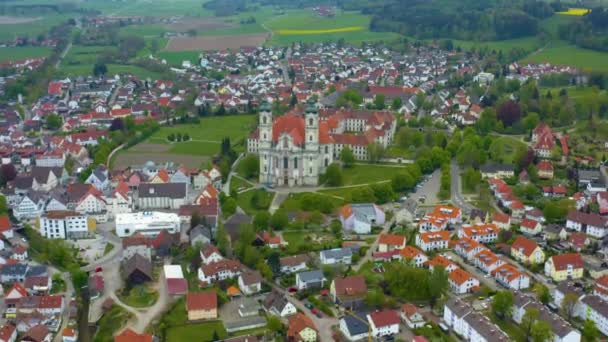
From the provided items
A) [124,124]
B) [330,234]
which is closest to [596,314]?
[330,234]

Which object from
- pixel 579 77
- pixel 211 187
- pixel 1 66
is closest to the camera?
pixel 211 187

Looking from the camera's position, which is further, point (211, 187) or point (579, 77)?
point (579, 77)

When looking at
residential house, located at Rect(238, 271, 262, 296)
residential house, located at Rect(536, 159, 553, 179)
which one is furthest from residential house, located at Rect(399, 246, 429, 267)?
residential house, located at Rect(536, 159, 553, 179)

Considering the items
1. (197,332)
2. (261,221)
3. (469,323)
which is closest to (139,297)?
(197,332)

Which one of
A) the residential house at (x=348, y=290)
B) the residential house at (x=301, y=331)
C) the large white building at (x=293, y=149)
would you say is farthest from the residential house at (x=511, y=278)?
the large white building at (x=293, y=149)

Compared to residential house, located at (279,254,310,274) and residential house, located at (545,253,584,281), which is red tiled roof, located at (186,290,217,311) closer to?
residential house, located at (279,254,310,274)

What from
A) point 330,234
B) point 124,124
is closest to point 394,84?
point 124,124

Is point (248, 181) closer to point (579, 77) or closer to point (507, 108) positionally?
point (507, 108)

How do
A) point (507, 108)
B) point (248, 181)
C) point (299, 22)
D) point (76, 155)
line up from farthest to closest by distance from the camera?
point (299, 22)
point (507, 108)
point (76, 155)
point (248, 181)
